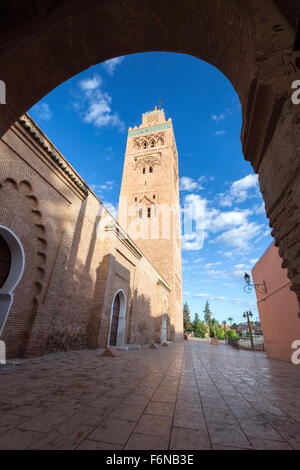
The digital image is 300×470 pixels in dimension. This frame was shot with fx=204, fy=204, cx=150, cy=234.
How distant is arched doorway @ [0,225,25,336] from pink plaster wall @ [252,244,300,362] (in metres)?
8.55

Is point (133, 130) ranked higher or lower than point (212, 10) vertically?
higher

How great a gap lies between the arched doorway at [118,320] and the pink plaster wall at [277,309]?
6953 mm

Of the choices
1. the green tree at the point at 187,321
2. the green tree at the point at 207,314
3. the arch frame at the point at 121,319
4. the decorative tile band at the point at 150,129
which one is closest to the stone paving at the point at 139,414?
the arch frame at the point at 121,319

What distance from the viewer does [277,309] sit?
8.66 m

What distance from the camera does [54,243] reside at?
20.7 ft

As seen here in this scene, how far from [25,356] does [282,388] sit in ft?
18.2

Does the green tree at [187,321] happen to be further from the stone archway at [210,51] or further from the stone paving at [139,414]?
the stone archway at [210,51]

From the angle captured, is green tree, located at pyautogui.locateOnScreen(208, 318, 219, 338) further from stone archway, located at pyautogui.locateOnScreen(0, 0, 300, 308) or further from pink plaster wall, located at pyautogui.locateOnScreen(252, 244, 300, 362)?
stone archway, located at pyautogui.locateOnScreen(0, 0, 300, 308)

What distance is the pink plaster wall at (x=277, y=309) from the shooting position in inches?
293

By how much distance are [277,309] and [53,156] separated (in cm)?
1028

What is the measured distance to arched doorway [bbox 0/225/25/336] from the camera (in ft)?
15.5

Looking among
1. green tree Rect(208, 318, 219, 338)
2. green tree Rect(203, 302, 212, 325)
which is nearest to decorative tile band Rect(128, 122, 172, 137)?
green tree Rect(208, 318, 219, 338)

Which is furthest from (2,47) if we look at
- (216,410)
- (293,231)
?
(216,410)
